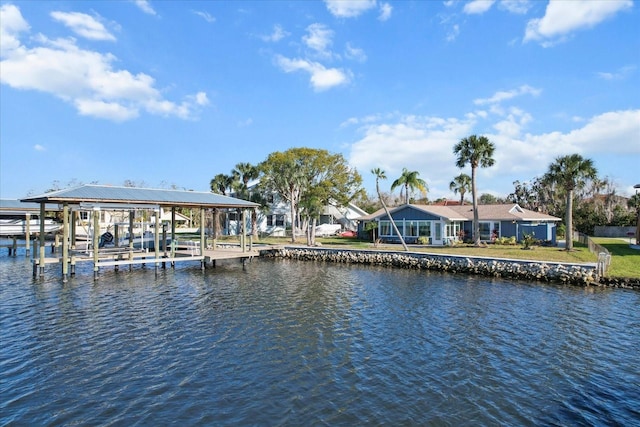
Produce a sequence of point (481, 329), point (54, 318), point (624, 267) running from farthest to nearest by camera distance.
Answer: point (624, 267)
point (54, 318)
point (481, 329)

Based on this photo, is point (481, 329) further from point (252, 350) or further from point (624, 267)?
point (624, 267)

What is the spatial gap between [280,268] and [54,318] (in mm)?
16367

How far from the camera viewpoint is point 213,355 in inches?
451

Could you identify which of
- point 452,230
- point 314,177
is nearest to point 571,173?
point 452,230

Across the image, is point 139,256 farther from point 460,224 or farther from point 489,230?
point 489,230

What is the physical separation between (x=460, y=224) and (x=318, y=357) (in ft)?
108

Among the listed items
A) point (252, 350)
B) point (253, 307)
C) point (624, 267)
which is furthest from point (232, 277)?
point (624, 267)

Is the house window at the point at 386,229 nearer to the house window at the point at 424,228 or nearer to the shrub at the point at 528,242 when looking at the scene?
Answer: the house window at the point at 424,228

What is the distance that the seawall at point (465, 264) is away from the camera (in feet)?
72.5

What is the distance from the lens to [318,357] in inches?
450

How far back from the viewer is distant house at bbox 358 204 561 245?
123 feet

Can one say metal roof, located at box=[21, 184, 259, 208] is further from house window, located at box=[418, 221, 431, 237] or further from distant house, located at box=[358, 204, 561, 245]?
house window, located at box=[418, 221, 431, 237]

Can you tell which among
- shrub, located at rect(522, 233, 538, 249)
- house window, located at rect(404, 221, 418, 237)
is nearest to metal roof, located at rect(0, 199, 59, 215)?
house window, located at rect(404, 221, 418, 237)

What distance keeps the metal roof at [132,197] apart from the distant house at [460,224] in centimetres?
1651
